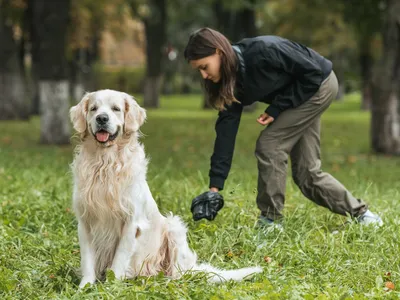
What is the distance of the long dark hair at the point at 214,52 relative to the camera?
539 cm

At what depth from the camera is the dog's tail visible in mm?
4895

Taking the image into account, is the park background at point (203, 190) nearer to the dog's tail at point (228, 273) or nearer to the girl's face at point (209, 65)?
the dog's tail at point (228, 273)

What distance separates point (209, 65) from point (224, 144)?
30.9 inches

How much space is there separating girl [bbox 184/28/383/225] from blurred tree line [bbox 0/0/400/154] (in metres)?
8.13

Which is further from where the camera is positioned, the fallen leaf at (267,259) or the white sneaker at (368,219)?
the white sneaker at (368,219)

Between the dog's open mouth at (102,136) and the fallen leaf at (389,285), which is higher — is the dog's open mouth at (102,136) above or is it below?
above

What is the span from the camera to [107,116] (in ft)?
15.6

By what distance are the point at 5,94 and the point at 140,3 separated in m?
10.8

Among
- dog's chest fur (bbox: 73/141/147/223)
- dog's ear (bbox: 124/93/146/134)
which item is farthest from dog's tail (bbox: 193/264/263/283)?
dog's ear (bbox: 124/93/146/134)

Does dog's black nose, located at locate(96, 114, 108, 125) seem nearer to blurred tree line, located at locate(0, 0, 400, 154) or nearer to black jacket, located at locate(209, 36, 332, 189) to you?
black jacket, located at locate(209, 36, 332, 189)

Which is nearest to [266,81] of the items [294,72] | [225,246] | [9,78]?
Answer: [294,72]

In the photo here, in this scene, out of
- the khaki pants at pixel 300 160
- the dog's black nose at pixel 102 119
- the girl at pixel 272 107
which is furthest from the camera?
the khaki pants at pixel 300 160

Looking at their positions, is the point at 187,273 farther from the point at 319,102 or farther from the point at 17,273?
the point at 319,102

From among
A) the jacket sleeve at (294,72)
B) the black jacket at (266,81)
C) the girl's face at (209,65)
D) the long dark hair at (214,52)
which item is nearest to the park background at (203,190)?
the black jacket at (266,81)
